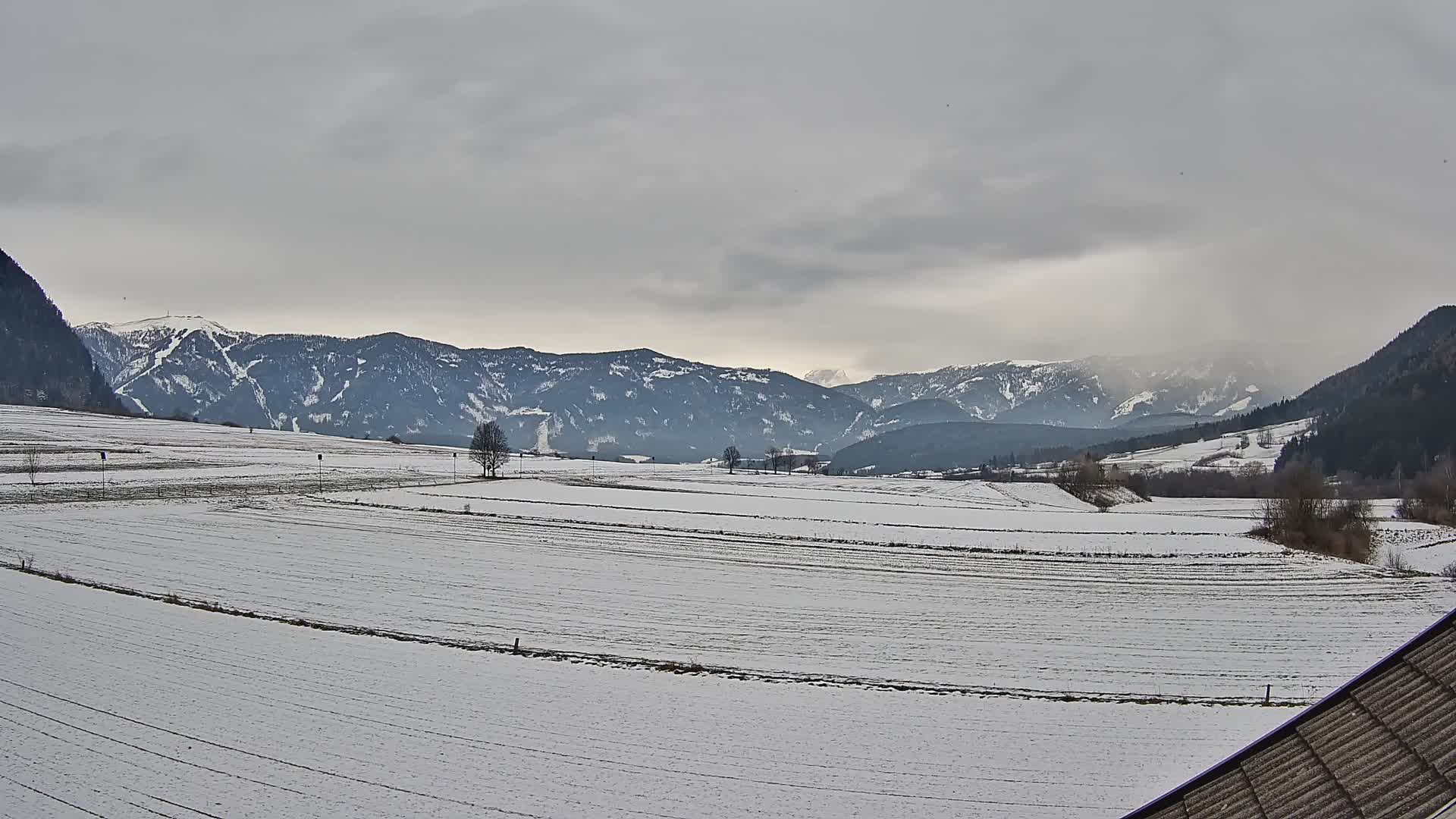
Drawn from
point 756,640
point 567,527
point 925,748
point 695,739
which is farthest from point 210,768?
point 567,527

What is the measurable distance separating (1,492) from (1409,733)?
88.8 meters

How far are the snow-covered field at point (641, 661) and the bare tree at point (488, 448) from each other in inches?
1901

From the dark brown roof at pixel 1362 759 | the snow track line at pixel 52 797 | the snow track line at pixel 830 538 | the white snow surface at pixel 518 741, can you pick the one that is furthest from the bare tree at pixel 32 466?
the dark brown roof at pixel 1362 759

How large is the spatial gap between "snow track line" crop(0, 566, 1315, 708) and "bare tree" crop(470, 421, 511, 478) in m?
82.2

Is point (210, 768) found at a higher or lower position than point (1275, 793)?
lower

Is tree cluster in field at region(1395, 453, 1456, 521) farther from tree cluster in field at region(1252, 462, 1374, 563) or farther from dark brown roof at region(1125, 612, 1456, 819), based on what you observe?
dark brown roof at region(1125, 612, 1456, 819)

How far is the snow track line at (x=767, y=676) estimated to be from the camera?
23.9 meters

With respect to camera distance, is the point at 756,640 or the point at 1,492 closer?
the point at 756,640

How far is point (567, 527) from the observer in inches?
2469

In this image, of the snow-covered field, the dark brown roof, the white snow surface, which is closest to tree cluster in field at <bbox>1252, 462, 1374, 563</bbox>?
the snow-covered field

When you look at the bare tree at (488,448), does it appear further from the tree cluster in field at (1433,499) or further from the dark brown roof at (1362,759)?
the dark brown roof at (1362,759)

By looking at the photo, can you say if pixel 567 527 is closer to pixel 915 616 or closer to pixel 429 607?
pixel 429 607

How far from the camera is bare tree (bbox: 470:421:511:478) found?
113 m

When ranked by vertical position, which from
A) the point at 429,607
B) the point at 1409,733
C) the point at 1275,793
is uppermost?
the point at 1409,733
